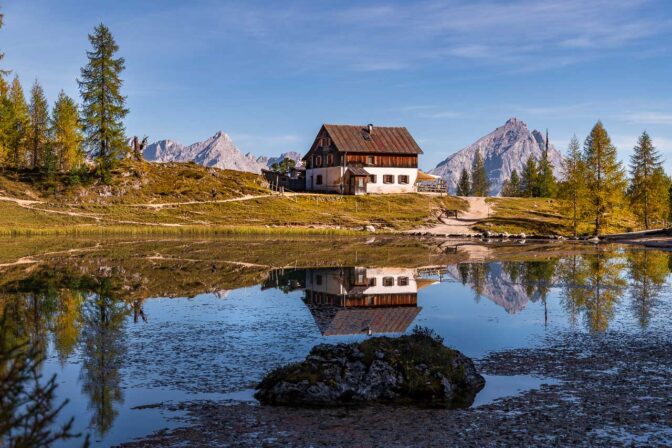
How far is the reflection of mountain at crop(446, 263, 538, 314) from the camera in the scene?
31297 mm

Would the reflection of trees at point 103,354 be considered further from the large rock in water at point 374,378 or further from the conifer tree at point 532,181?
the conifer tree at point 532,181

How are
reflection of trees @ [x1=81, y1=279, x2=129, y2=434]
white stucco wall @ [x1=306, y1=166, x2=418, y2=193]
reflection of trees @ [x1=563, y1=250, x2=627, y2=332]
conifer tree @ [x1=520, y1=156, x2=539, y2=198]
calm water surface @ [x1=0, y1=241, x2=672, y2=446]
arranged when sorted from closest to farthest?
reflection of trees @ [x1=81, y1=279, x2=129, y2=434]
calm water surface @ [x1=0, y1=241, x2=672, y2=446]
reflection of trees @ [x1=563, y1=250, x2=627, y2=332]
white stucco wall @ [x1=306, y1=166, x2=418, y2=193]
conifer tree @ [x1=520, y1=156, x2=539, y2=198]

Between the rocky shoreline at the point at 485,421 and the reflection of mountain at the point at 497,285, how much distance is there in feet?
42.1

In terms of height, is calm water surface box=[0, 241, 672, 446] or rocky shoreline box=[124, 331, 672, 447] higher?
calm water surface box=[0, 241, 672, 446]

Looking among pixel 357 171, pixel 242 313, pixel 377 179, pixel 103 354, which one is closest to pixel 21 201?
pixel 357 171

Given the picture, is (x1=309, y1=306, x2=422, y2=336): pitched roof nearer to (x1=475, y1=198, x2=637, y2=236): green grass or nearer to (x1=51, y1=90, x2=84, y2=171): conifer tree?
(x1=475, y1=198, x2=637, y2=236): green grass

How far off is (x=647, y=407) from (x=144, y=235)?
224 ft

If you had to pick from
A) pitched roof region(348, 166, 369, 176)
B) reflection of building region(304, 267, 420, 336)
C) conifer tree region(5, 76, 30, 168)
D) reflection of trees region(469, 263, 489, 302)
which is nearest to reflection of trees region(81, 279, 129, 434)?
reflection of building region(304, 267, 420, 336)

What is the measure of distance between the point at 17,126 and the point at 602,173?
9059 cm

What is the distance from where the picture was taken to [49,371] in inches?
662

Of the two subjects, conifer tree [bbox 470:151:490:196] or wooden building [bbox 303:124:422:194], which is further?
conifer tree [bbox 470:151:490:196]

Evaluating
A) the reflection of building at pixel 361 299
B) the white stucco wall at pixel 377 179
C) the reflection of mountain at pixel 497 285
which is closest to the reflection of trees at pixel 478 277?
the reflection of mountain at pixel 497 285

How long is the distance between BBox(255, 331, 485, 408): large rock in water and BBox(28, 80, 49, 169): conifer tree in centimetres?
10769

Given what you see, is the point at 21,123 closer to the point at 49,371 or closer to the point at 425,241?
the point at 425,241
